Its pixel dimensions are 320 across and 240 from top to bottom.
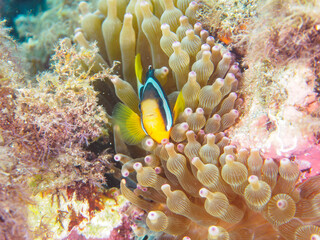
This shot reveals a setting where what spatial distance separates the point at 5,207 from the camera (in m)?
1.59

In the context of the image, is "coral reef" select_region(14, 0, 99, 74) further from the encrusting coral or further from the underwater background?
the encrusting coral

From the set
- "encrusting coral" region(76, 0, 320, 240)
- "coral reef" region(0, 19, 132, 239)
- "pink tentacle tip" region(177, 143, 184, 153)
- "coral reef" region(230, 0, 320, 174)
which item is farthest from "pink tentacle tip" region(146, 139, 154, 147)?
"coral reef" region(230, 0, 320, 174)

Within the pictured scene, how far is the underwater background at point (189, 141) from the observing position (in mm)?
1479

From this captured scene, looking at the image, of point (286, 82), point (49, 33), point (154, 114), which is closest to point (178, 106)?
point (154, 114)

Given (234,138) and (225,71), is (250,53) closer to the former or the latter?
(225,71)

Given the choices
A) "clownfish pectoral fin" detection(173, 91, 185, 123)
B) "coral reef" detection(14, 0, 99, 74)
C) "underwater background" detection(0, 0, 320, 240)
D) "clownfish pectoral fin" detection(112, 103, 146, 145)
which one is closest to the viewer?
"underwater background" detection(0, 0, 320, 240)

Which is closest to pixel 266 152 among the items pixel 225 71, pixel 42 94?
pixel 225 71

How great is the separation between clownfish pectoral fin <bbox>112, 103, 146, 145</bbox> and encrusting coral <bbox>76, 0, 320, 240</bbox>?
94 millimetres

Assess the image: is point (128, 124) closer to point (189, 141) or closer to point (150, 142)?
point (150, 142)

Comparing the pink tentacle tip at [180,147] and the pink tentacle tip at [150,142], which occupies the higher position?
the pink tentacle tip at [180,147]

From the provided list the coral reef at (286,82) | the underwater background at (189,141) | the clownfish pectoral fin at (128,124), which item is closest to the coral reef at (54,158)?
the underwater background at (189,141)

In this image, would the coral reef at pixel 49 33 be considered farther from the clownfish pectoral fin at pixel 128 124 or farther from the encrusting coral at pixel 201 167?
the clownfish pectoral fin at pixel 128 124

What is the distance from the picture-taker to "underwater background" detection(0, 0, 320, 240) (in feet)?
4.85

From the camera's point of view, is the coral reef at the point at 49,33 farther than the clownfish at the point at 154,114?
Yes
